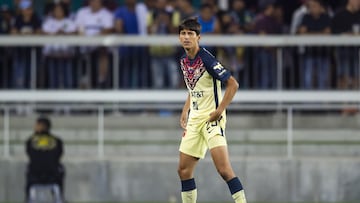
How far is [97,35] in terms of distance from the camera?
23109 millimetres

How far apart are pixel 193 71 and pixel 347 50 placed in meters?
8.17

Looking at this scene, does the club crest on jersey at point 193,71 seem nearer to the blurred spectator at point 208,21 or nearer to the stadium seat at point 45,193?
the stadium seat at point 45,193

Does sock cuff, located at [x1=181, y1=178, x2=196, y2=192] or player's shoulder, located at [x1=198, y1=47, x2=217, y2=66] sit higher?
player's shoulder, located at [x1=198, y1=47, x2=217, y2=66]

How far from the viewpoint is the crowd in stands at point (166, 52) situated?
894 inches

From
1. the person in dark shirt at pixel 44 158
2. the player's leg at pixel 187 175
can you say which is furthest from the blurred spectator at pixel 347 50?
the player's leg at pixel 187 175

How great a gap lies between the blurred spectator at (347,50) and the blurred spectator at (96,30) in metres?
3.48

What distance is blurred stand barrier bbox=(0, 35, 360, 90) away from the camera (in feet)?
74.2

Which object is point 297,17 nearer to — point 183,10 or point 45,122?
point 183,10

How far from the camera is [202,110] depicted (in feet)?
49.1

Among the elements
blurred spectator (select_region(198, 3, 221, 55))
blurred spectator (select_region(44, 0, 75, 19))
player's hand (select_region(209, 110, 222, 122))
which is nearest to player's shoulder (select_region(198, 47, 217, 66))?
player's hand (select_region(209, 110, 222, 122))

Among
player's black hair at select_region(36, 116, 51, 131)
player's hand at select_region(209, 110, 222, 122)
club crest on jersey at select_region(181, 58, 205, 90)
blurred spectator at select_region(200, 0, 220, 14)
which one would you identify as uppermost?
blurred spectator at select_region(200, 0, 220, 14)

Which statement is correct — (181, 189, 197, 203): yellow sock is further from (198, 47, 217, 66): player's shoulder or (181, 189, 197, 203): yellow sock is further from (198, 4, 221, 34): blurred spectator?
(198, 4, 221, 34): blurred spectator

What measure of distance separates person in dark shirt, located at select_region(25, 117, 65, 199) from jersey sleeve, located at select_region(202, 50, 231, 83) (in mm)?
7343

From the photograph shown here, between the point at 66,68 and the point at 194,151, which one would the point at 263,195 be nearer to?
the point at 66,68
